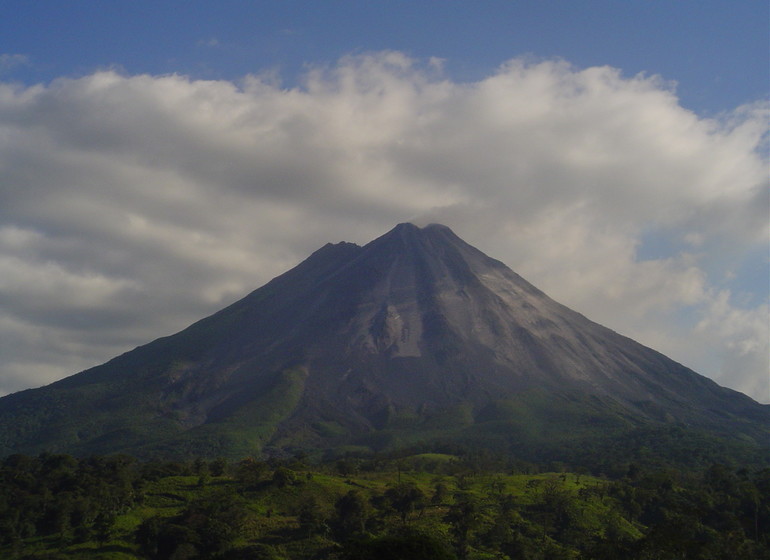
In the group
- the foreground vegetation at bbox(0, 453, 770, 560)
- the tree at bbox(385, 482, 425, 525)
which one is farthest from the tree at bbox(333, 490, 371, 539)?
the tree at bbox(385, 482, 425, 525)

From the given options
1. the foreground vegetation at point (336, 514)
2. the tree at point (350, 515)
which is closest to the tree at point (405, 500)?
the foreground vegetation at point (336, 514)

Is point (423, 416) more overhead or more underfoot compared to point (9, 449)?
more overhead

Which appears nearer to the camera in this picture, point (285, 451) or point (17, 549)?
point (17, 549)

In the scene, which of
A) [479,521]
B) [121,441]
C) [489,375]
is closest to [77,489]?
[479,521]

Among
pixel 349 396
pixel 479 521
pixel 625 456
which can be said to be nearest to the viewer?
pixel 479 521

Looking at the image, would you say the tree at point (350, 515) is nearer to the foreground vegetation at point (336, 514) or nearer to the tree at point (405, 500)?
the foreground vegetation at point (336, 514)

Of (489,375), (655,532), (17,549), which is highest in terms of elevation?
(489,375)

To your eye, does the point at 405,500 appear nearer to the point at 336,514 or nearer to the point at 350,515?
the point at 350,515

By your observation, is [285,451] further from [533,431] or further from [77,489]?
[77,489]
